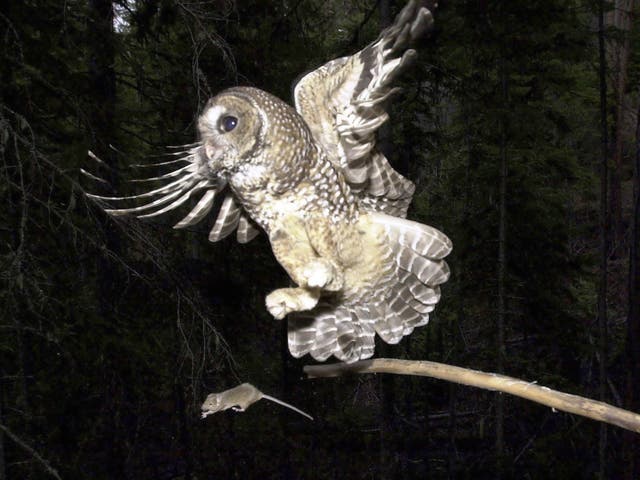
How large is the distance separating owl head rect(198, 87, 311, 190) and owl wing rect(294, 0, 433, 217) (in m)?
0.13

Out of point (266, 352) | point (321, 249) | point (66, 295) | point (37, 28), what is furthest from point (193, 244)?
point (321, 249)

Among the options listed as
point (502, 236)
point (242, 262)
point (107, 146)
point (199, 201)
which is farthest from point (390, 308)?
point (242, 262)

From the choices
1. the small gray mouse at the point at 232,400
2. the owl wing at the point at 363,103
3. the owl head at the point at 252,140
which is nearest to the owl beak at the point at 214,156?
the owl head at the point at 252,140

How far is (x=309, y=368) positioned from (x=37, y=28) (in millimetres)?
2455

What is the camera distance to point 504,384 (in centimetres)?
176

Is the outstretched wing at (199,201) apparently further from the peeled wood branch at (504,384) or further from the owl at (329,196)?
the peeled wood branch at (504,384)

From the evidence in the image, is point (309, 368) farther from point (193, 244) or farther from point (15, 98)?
point (193, 244)

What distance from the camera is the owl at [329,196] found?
1.50 meters

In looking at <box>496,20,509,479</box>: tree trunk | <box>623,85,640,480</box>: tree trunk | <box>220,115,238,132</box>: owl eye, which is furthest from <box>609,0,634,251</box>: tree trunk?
<box>220,115,238,132</box>: owl eye

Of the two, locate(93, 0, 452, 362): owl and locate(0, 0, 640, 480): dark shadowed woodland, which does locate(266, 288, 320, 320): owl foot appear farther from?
locate(0, 0, 640, 480): dark shadowed woodland

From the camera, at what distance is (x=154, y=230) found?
336 cm

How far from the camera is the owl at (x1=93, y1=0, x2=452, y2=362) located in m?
1.50

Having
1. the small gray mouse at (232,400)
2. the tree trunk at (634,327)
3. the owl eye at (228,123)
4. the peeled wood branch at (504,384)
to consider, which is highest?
the owl eye at (228,123)

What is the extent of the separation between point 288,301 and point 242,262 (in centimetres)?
385
